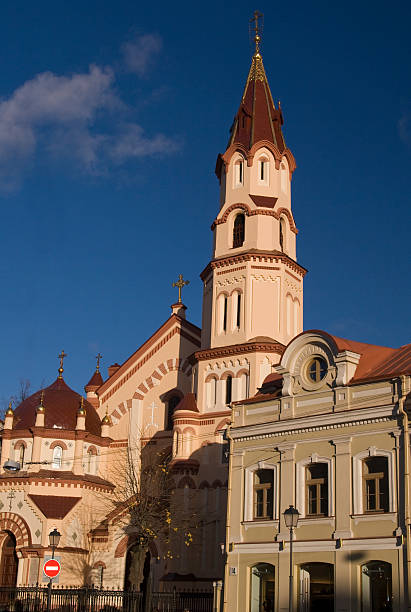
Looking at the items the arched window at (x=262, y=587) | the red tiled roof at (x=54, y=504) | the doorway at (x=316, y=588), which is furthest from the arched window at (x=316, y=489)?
the red tiled roof at (x=54, y=504)

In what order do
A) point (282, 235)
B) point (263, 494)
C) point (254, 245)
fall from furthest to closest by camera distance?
point (282, 235)
point (254, 245)
point (263, 494)

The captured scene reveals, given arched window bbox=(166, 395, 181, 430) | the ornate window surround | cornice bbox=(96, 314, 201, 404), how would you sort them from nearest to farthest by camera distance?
the ornate window surround → arched window bbox=(166, 395, 181, 430) → cornice bbox=(96, 314, 201, 404)

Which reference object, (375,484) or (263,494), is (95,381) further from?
(375,484)

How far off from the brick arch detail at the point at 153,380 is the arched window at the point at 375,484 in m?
21.6

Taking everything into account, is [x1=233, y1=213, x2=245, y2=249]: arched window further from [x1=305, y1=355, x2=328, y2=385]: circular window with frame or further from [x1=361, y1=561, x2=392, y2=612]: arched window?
[x1=361, y1=561, x2=392, y2=612]: arched window

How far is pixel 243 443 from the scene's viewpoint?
31.7 meters

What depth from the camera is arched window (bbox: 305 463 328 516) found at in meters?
28.5

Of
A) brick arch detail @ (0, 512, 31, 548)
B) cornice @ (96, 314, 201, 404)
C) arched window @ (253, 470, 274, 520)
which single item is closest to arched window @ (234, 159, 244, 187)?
cornice @ (96, 314, 201, 404)

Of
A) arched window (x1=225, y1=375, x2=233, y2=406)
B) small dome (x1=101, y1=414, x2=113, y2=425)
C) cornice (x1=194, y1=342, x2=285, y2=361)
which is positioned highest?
cornice (x1=194, y1=342, x2=285, y2=361)

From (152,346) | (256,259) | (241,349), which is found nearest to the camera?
(241,349)

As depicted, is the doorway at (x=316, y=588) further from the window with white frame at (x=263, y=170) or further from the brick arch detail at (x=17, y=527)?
the window with white frame at (x=263, y=170)

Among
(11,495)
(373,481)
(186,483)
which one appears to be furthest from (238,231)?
(373,481)

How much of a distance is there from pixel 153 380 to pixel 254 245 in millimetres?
10628

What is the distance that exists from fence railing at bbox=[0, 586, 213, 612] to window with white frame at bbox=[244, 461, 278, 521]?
7.07 meters
